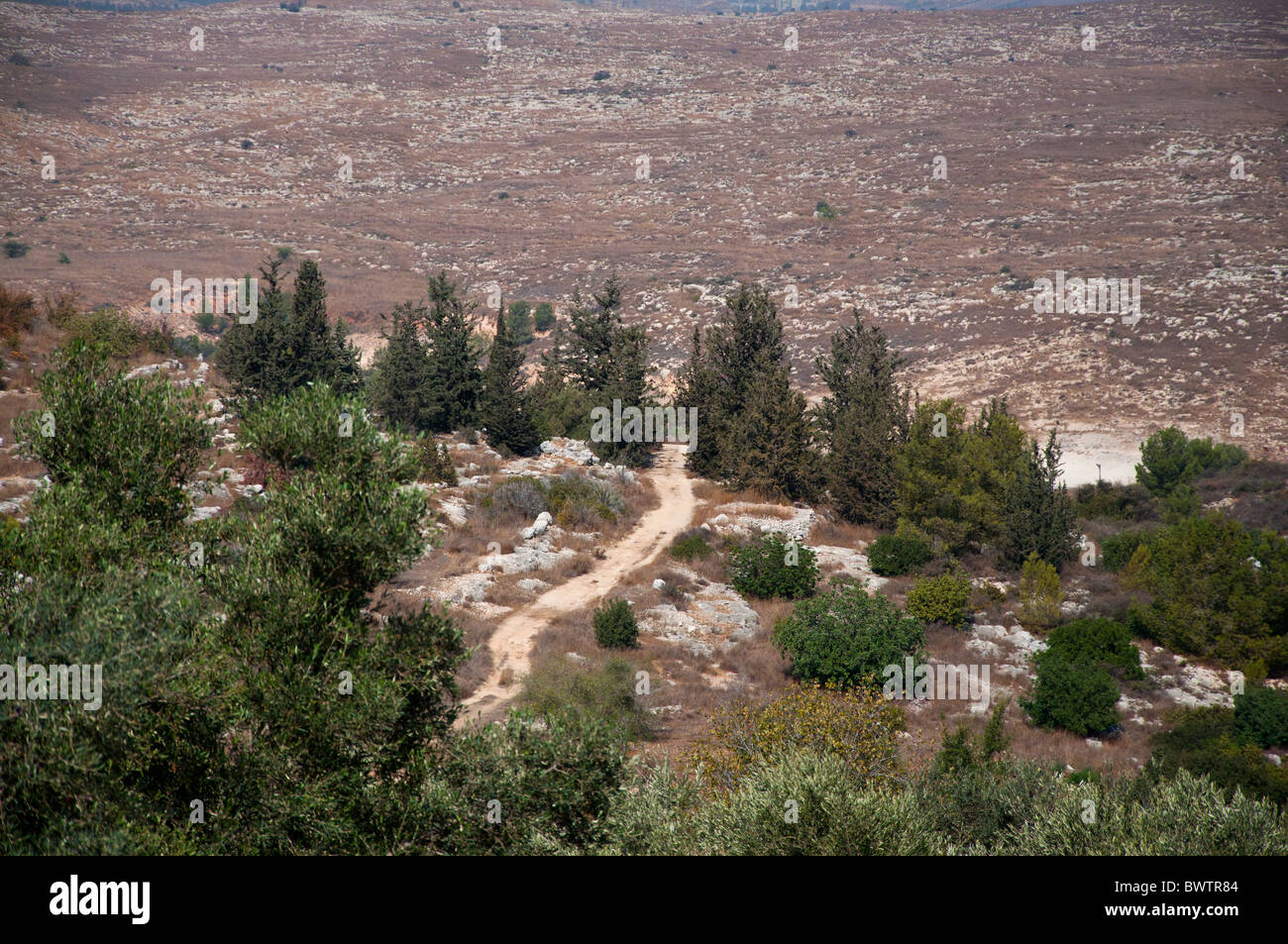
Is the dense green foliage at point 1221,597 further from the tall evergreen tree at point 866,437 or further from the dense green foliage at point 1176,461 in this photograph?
the dense green foliage at point 1176,461

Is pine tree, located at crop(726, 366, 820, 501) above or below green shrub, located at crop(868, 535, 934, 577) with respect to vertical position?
above

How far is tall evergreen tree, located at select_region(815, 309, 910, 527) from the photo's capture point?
122 feet

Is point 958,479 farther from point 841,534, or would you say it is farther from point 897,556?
point 897,556

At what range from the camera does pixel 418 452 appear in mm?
11555

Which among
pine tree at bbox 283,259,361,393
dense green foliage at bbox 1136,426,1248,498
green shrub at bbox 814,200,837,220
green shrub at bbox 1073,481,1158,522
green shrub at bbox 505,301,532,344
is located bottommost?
green shrub at bbox 1073,481,1158,522

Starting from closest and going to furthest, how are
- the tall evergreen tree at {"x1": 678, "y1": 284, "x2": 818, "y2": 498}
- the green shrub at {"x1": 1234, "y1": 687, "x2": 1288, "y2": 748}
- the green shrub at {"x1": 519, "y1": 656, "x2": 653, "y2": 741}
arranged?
the green shrub at {"x1": 519, "y1": 656, "x2": 653, "y2": 741}, the green shrub at {"x1": 1234, "y1": 687, "x2": 1288, "y2": 748}, the tall evergreen tree at {"x1": 678, "y1": 284, "x2": 818, "y2": 498}

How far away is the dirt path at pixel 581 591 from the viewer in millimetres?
20297

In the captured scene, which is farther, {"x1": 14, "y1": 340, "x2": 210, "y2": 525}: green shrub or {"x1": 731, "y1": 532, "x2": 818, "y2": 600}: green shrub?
{"x1": 731, "y1": 532, "x2": 818, "y2": 600}: green shrub

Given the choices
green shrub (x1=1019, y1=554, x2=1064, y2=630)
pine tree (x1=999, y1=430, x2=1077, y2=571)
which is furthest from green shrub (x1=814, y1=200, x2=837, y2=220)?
green shrub (x1=1019, y1=554, x2=1064, y2=630)

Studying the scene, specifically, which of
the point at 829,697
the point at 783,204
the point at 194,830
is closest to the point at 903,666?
the point at 829,697

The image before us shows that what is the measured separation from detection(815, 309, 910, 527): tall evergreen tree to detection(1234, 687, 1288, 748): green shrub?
16.2 m

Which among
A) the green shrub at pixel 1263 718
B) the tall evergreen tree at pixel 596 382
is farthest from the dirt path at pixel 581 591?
the green shrub at pixel 1263 718

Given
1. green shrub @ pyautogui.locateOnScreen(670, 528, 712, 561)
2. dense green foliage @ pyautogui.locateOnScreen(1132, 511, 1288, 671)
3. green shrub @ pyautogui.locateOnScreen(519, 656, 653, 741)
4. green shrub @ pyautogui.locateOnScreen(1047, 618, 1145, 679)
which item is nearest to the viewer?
green shrub @ pyautogui.locateOnScreen(519, 656, 653, 741)

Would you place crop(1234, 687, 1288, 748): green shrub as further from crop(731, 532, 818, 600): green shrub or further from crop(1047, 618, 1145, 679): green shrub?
crop(731, 532, 818, 600): green shrub
